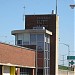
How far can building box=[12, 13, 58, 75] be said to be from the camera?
51.8 meters

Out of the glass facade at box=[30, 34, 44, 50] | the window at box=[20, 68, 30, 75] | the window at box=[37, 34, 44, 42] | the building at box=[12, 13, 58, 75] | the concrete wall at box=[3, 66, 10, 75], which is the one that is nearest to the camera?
the concrete wall at box=[3, 66, 10, 75]

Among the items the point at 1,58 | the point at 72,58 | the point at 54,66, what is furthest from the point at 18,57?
the point at 72,58

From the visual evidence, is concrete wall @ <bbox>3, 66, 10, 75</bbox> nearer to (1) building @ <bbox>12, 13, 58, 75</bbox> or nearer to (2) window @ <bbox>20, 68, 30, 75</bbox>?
(2) window @ <bbox>20, 68, 30, 75</bbox>

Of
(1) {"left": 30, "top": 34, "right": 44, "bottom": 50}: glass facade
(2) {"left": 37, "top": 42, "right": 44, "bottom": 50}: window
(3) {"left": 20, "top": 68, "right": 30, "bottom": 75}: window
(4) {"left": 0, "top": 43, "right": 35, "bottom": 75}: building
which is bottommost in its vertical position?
(3) {"left": 20, "top": 68, "right": 30, "bottom": 75}: window

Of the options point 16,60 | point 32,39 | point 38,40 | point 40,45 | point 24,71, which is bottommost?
point 24,71

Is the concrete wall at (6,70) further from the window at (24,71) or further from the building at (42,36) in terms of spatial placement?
the building at (42,36)

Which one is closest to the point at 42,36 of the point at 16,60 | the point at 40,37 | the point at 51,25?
the point at 40,37

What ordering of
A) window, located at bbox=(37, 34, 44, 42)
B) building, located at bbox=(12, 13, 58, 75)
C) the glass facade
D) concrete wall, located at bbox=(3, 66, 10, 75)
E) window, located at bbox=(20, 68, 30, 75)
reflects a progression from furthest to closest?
1. window, located at bbox=(37, 34, 44, 42)
2. the glass facade
3. building, located at bbox=(12, 13, 58, 75)
4. window, located at bbox=(20, 68, 30, 75)
5. concrete wall, located at bbox=(3, 66, 10, 75)

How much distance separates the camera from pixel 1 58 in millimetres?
37156

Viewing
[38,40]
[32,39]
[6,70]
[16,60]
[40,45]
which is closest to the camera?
[6,70]

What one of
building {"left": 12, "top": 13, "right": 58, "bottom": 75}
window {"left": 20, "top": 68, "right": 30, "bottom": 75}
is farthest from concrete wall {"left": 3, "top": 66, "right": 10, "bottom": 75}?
building {"left": 12, "top": 13, "right": 58, "bottom": 75}

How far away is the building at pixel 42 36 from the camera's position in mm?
51844

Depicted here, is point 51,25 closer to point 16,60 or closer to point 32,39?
point 32,39

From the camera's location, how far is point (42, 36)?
2051 inches
